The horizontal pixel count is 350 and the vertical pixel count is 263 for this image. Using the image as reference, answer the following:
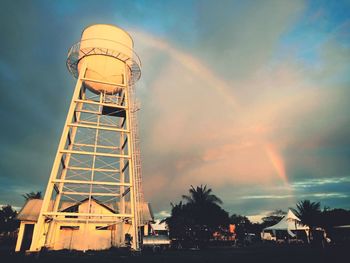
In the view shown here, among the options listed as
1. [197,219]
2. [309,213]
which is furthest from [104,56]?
[309,213]

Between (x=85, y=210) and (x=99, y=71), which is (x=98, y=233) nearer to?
(x=85, y=210)

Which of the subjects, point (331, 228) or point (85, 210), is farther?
point (331, 228)

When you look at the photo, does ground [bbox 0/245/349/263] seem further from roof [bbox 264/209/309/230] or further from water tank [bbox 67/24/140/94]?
roof [bbox 264/209/309/230]

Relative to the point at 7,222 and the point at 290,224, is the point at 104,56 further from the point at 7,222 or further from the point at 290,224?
the point at 7,222

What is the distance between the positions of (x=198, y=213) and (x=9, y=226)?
35.8 metres

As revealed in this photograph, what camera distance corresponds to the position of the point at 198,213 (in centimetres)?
3394

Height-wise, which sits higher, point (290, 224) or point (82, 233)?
point (290, 224)

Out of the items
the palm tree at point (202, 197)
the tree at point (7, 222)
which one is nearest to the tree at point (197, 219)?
the palm tree at point (202, 197)

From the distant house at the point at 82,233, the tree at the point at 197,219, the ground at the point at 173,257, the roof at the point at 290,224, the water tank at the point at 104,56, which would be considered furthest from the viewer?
the roof at the point at 290,224

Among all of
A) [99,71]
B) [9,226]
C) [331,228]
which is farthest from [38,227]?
[331,228]

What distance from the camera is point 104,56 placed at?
21.6m

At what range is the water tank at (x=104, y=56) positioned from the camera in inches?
842

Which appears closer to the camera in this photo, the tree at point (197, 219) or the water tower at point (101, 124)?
the water tower at point (101, 124)

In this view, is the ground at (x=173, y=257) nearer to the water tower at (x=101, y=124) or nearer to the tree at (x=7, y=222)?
the water tower at (x=101, y=124)
